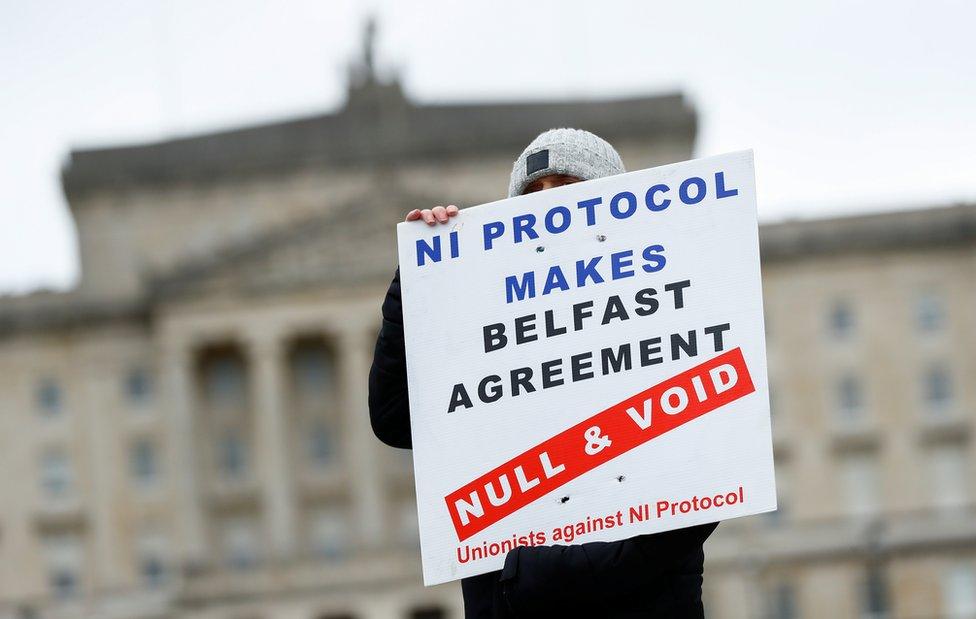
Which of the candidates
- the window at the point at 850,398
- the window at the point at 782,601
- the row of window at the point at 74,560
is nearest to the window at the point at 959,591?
the window at the point at 782,601

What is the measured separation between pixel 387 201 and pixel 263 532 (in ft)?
46.0

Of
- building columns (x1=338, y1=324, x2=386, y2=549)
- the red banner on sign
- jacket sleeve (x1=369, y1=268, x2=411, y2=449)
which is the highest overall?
building columns (x1=338, y1=324, x2=386, y2=549)

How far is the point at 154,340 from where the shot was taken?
73.9 metres

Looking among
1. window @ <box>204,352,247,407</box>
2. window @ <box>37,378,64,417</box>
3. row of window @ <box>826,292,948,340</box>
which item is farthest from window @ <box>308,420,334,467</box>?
row of window @ <box>826,292,948,340</box>

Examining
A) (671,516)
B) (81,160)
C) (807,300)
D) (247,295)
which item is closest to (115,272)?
(81,160)

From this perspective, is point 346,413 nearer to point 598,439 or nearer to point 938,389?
point 938,389

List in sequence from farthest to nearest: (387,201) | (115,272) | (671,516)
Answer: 1. (115,272)
2. (387,201)
3. (671,516)

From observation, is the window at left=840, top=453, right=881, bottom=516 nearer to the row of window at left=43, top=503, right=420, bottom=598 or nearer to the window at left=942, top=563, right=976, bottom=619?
the window at left=942, top=563, right=976, bottom=619

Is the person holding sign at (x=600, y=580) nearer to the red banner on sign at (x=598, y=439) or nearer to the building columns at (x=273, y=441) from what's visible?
the red banner on sign at (x=598, y=439)

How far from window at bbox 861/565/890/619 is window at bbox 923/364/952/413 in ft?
23.7

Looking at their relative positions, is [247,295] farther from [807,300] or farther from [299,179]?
[807,300]

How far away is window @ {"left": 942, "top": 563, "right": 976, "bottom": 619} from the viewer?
6681 cm

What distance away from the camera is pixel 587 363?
5.52 metres

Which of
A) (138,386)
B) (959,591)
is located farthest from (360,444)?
(959,591)
